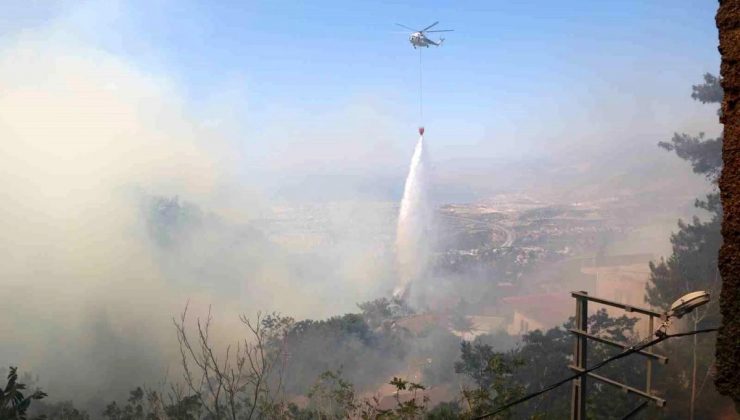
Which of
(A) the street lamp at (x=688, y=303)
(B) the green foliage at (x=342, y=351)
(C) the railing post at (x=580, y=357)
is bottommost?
(B) the green foliage at (x=342, y=351)

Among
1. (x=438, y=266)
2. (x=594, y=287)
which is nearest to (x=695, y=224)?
(x=594, y=287)

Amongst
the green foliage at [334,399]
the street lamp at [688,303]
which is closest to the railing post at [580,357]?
the street lamp at [688,303]

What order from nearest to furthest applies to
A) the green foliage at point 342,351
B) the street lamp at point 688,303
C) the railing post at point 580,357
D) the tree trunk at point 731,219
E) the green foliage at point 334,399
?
the tree trunk at point 731,219
the street lamp at point 688,303
the railing post at point 580,357
the green foliage at point 334,399
the green foliage at point 342,351

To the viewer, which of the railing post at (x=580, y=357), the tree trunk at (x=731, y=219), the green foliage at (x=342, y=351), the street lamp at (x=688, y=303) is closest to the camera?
the tree trunk at (x=731, y=219)

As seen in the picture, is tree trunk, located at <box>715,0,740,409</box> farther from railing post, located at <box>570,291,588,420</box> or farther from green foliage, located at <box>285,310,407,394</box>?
green foliage, located at <box>285,310,407,394</box>

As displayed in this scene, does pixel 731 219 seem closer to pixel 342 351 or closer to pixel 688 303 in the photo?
pixel 688 303

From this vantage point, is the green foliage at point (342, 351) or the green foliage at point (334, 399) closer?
the green foliage at point (334, 399)

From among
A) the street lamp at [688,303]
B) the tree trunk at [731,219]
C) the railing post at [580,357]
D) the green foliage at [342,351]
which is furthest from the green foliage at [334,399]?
the tree trunk at [731,219]

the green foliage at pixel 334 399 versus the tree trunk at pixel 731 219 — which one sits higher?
the tree trunk at pixel 731 219

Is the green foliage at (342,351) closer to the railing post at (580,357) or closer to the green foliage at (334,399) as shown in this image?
the green foliage at (334,399)

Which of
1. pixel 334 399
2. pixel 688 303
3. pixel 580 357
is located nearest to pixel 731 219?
pixel 688 303
